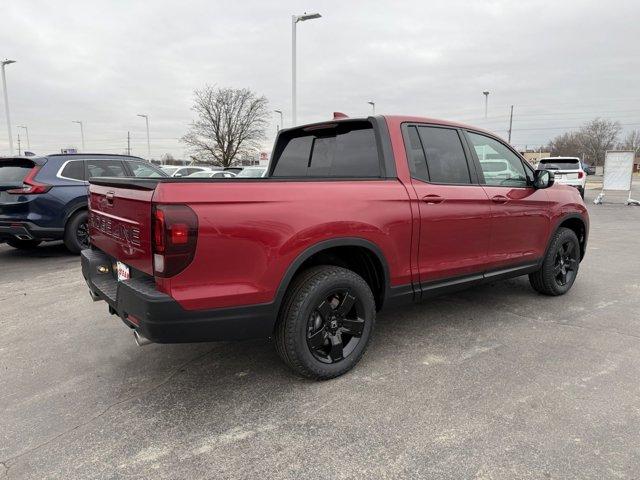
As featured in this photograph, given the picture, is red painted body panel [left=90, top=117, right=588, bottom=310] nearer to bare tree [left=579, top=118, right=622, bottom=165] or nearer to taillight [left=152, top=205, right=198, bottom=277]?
taillight [left=152, top=205, right=198, bottom=277]

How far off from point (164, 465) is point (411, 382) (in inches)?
64.1

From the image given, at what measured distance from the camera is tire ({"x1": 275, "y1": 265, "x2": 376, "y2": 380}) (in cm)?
290

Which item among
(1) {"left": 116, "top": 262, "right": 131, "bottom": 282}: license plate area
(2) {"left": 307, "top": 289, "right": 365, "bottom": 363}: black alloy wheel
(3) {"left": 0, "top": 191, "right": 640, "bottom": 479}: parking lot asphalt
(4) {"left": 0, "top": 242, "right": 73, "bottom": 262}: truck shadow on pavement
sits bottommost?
(3) {"left": 0, "top": 191, "right": 640, "bottom": 479}: parking lot asphalt

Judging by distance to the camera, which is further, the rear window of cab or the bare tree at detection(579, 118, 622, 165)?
the bare tree at detection(579, 118, 622, 165)

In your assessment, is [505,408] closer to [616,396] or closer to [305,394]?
[616,396]

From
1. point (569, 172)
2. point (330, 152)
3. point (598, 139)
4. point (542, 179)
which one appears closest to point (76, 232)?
point (330, 152)

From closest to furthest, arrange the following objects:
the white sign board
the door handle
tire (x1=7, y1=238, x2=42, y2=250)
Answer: the door handle < tire (x1=7, y1=238, x2=42, y2=250) < the white sign board

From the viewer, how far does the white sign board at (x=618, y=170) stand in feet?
57.0

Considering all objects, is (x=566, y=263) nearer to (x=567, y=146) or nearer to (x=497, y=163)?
(x=497, y=163)

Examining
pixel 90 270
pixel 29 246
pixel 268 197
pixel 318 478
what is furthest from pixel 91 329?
pixel 29 246

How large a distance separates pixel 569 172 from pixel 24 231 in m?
18.0

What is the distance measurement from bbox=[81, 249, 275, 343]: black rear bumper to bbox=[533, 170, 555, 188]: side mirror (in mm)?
3144

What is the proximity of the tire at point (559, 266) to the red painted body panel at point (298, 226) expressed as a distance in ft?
2.66

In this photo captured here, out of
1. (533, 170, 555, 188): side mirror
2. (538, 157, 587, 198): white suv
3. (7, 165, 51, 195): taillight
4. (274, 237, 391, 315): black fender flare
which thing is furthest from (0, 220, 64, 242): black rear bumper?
(538, 157, 587, 198): white suv
